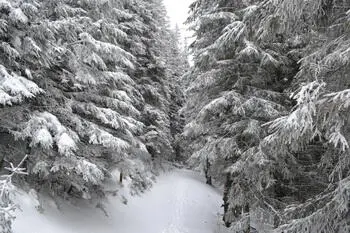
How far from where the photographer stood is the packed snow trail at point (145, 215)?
29.8ft

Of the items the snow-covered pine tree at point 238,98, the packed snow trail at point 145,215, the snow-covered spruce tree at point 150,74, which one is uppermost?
the snow-covered spruce tree at point 150,74

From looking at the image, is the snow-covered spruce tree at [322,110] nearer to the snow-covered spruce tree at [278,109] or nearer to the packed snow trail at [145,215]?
the snow-covered spruce tree at [278,109]

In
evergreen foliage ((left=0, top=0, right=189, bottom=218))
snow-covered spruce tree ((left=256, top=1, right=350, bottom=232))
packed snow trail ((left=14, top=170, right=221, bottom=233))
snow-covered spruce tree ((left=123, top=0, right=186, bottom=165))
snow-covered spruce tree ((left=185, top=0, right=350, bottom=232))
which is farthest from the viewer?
snow-covered spruce tree ((left=123, top=0, right=186, bottom=165))

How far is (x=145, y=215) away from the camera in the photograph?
15.8 metres

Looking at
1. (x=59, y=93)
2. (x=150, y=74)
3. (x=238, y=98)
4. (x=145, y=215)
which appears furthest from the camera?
(x=150, y=74)

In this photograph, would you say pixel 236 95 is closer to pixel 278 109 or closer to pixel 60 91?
pixel 278 109

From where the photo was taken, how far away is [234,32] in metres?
6.24

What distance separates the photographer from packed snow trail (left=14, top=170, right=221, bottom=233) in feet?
29.8

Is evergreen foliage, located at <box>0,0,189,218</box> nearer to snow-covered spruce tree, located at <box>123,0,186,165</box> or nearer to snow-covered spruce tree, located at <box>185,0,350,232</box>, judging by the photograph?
snow-covered spruce tree, located at <box>185,0,350,232</box>

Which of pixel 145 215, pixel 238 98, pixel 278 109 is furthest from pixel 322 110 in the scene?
pixel 145 215

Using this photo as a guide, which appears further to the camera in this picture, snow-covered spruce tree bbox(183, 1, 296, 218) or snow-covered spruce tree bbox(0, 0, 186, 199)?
snow-covered spruce tree bbox(183, 1, 296, 218)

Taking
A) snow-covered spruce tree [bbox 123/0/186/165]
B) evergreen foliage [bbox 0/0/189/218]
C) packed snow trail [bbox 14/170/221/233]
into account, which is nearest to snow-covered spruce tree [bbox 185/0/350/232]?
evergreen foliage [bbox 0/0/189/218]

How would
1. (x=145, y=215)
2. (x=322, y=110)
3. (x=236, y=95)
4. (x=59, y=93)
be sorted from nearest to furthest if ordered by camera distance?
(x=322, y=110)
(x=59, y=93)
(x=236, y=95)
(x=145, y=215)

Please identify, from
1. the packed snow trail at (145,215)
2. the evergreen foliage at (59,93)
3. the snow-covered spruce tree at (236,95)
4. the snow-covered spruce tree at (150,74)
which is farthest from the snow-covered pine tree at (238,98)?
A: the snow-covered spruce tree at (150,74)
